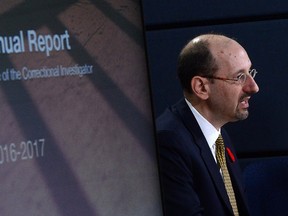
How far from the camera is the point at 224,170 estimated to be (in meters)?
2.06

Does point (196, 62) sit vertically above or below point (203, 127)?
above

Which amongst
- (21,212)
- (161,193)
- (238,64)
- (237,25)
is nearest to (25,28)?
(21,212)

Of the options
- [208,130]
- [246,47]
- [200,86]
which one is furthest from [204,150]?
[246,47]

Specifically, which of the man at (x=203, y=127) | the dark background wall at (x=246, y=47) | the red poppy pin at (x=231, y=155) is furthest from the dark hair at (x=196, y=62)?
the dark background wall at (x=246, y=47)

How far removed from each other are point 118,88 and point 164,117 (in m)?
0.89

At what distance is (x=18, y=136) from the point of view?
1086 mm

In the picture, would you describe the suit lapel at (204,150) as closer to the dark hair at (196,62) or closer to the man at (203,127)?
the man at (203,127)

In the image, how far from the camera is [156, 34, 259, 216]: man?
1.89 m

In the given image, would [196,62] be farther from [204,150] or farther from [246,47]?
[246,47]

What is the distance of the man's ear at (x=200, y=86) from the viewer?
7.07 ft

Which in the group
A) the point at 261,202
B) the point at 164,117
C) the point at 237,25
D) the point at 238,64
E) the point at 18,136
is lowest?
the point at 261,202

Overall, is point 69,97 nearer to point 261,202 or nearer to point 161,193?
point 161,193

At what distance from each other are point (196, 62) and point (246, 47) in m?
0.79

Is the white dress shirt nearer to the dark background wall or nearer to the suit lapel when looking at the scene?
the suit lapel
